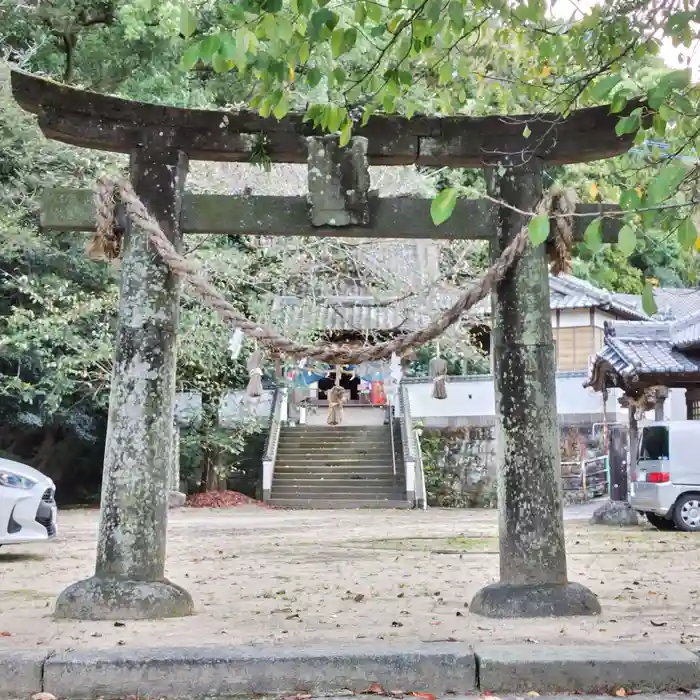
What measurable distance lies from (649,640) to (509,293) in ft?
8.51

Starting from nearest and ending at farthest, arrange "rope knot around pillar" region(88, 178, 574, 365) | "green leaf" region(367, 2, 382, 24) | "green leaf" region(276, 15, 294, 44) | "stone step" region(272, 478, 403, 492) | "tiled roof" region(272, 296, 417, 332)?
"green leaf" region(276, 15, 294, 44), "green leaf" region(367, 2, 382, 24), "rope knot around pillar" region(88, 178, 574, 365), "tiled roof" region(272, 296, 417, 332), "stone step" region(272, 478, 403, 492)

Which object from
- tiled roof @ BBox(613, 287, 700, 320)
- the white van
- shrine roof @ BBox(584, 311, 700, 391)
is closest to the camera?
the white van

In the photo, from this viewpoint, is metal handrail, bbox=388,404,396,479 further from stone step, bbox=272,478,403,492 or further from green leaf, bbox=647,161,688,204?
green leaf, bbox=647,161,688,204

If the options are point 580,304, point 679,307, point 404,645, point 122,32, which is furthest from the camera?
point 679,307

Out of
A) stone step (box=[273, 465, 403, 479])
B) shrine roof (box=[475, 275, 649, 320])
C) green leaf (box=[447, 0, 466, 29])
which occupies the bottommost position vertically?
stone step (box=[273, 465, 403, 479])

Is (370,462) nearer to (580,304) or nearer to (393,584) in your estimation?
(580,304)

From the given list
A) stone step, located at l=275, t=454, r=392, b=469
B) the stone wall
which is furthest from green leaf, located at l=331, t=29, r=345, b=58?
stone step, located at l=275, t=454, r=392, b=469

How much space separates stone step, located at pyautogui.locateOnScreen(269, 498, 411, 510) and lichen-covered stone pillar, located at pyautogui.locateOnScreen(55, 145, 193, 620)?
16012 millimetres

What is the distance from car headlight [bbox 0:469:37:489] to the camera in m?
9.79

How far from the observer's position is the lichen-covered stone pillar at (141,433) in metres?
6.08

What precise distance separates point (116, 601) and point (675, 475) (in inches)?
459

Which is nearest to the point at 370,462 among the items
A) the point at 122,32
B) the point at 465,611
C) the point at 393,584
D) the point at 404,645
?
the point at 122,32

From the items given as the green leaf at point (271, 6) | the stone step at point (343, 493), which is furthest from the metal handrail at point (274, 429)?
the green leaf at point (271, 6)

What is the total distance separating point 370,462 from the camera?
25109mm
